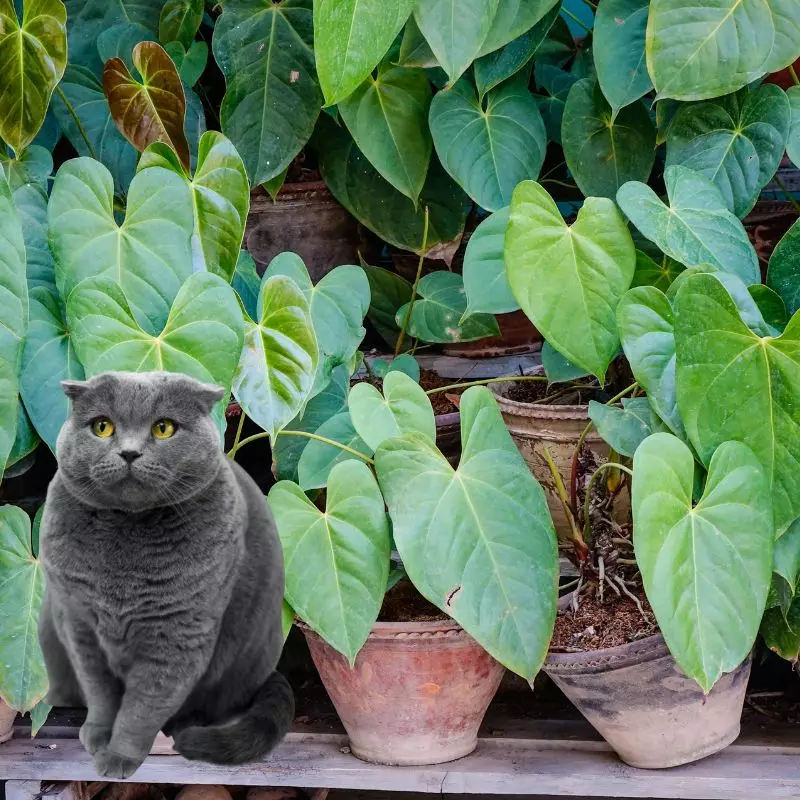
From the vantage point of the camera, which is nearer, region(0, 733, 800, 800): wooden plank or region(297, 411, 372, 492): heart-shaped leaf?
region(297, 411, 372, 492): heart-shaped leaf

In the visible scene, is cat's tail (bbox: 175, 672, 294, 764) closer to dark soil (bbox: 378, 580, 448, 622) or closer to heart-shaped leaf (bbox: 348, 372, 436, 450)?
heart-shaped leaf (bbox: 348, 372, 436, 450)

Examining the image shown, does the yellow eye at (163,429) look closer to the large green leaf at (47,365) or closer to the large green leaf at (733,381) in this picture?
the large green leaf at (47,365)

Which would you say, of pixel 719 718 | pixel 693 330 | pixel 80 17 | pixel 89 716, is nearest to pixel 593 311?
pixel 693 330

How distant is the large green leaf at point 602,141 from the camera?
5.10 ft

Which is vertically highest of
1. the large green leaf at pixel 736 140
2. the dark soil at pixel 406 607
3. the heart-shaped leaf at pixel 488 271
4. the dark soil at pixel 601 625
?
the large green leaf at pixel 736 140

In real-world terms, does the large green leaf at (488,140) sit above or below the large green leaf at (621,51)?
below

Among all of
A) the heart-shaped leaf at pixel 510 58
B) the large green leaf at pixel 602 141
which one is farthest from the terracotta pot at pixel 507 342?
the heart-shaped leaf at pixel 510 58

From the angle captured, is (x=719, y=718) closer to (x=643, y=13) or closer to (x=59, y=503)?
(x=643, y=13)

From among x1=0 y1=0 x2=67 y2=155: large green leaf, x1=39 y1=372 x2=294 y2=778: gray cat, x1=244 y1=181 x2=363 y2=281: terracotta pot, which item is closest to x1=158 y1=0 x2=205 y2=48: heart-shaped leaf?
x1=244 y1=181 x2=363 y2=281: terracotta pot

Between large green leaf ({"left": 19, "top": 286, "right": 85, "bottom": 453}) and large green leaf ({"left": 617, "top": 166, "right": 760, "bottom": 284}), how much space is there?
0.67m

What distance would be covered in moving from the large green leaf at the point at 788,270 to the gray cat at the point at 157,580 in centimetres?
108

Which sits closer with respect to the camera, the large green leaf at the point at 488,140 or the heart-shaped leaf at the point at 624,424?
the heart-shaped leaf at the point at 624,424

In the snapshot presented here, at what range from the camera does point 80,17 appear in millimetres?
1734

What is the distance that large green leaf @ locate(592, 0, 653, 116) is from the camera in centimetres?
144
